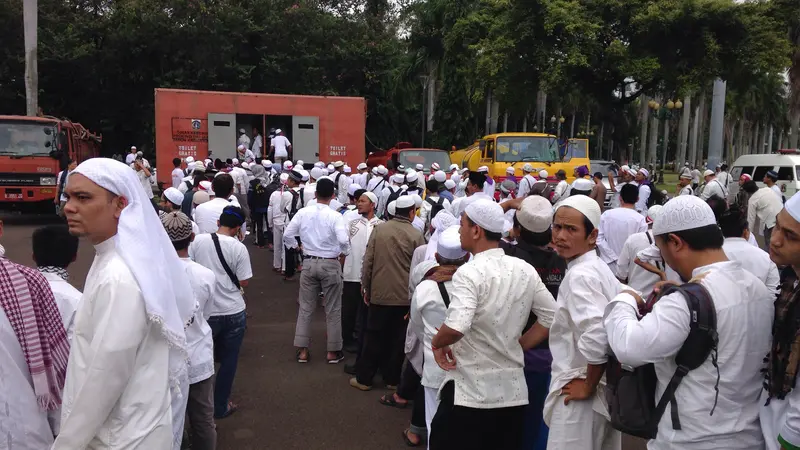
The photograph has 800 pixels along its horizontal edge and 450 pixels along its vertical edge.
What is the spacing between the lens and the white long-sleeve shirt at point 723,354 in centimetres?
227

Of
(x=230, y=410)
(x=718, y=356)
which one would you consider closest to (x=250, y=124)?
(x=230, y=410)

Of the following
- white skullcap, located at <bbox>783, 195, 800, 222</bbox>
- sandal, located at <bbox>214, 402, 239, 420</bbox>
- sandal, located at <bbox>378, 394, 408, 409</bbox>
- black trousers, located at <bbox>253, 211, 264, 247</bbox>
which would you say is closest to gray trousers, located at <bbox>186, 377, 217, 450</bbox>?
sandal, located at <bbox>214, 402, 239, 420</bbox>

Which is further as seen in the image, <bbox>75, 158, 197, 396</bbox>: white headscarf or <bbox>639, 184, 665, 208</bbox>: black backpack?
<bbox>639, 184, 665, 208</bbox>: black backpack

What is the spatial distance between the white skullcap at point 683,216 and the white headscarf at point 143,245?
1992 mm

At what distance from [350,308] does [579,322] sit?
455cm

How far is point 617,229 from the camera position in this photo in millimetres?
6598

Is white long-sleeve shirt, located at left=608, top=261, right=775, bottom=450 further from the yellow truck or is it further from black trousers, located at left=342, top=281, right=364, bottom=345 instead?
the yellow truck

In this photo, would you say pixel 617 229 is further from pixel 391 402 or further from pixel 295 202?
pixel 295 202

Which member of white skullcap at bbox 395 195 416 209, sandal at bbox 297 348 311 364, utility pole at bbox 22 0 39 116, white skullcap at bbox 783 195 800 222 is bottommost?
sandal at bbox 297 348 311 364

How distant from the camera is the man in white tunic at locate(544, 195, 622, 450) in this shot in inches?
110

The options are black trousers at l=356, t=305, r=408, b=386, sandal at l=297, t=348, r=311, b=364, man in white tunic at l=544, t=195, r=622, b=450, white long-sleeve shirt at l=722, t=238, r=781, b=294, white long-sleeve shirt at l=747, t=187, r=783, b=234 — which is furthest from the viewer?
white long-sleeve shirt at l=747, t=187, r=783, b=234

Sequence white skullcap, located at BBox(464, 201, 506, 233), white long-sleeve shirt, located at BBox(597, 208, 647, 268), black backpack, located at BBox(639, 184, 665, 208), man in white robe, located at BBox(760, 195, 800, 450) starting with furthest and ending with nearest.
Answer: black backpack, located at BBox(639, 184, 665, 208) < white long-sleeve shirt, located at BBox(597, 208, 647, 268) < white skullcap, located at BBox(464, 201, 506, 233) < man in white robe, located at BBox(760, 195, 800, 450)

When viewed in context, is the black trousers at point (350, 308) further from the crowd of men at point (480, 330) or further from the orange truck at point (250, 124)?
the orange truck at point (250, 124)

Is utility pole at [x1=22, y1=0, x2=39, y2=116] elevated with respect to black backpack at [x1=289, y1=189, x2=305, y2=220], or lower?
elevated
